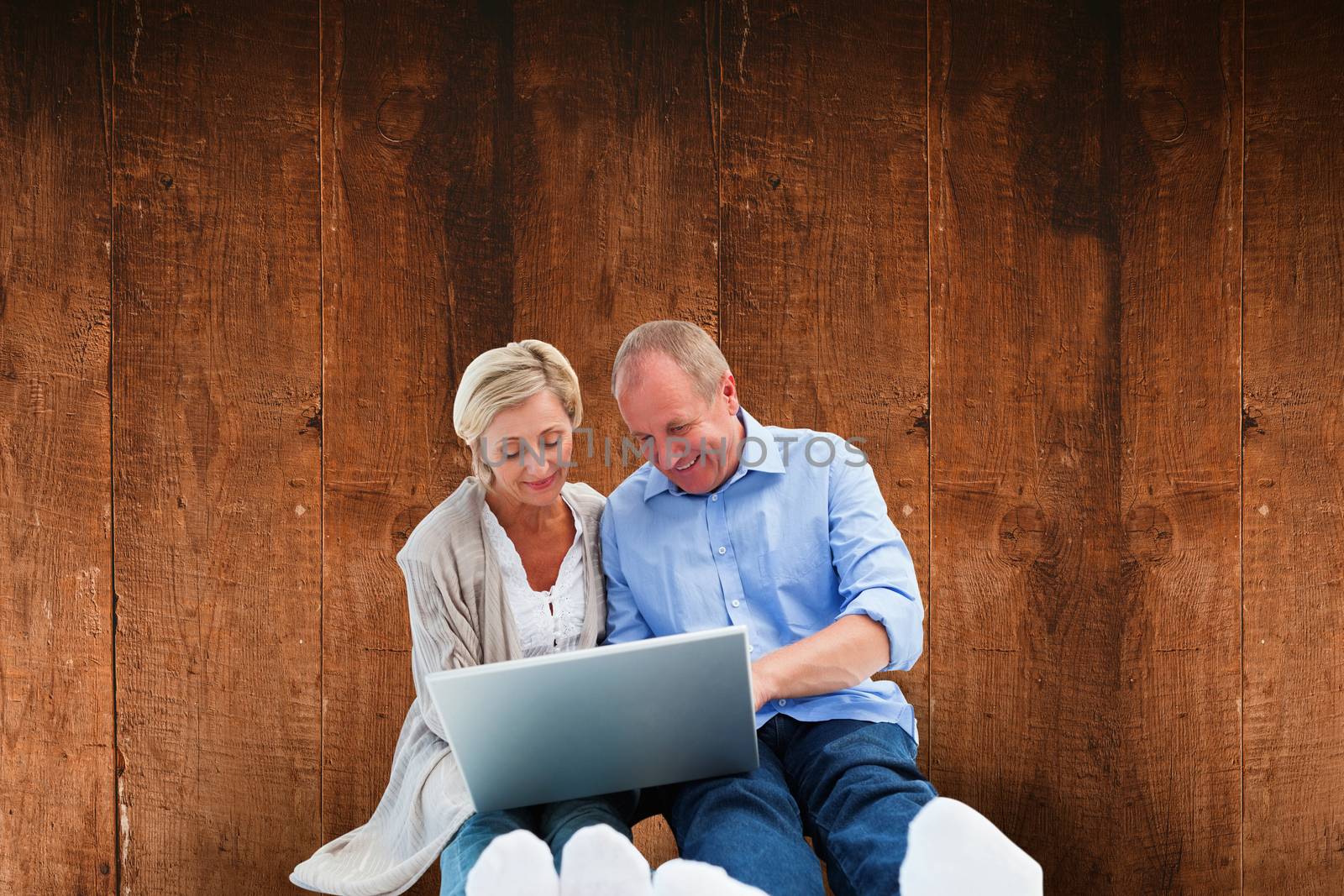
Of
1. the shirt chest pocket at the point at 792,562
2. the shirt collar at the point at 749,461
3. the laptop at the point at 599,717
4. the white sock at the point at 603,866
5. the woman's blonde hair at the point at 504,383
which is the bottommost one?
the white sock at the point at 603,866

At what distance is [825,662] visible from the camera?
1.29 m

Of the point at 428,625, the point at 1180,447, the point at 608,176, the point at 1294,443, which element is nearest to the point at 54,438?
the point at 428,625

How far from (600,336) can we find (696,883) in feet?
3.61

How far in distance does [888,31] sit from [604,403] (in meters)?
0.90

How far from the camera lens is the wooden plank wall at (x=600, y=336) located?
1.80 metres

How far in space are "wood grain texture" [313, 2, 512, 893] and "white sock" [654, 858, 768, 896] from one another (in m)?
1.00

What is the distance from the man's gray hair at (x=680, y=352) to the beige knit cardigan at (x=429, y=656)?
346 mm

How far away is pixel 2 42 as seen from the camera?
179 cm

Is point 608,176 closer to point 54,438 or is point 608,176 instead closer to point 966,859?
point 54,438

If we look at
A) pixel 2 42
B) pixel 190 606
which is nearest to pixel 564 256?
pixel 190 606

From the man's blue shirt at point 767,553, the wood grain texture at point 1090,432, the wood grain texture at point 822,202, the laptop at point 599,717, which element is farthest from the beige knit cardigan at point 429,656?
the wood grain texture at point 1090,432

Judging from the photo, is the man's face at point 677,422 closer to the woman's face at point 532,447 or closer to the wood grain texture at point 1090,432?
the woman's face at point 532,447

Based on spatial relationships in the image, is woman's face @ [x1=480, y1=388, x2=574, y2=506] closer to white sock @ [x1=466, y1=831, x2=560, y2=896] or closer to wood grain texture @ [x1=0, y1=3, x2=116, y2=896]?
white sock @ [x1=466, y1=831, x2=560, y2=896]

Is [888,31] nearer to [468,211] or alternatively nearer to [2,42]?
[468,211]
